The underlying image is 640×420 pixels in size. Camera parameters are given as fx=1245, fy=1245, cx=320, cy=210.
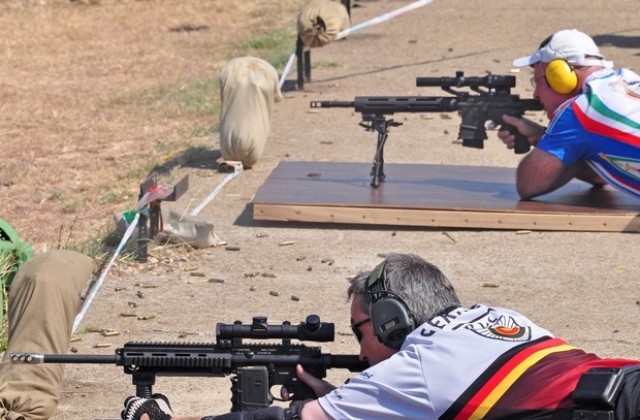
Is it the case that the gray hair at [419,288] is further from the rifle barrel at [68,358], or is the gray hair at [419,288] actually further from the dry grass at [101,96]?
the dry grass at [101,96]

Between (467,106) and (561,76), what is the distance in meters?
1.01

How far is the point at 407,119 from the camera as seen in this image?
1238 cm

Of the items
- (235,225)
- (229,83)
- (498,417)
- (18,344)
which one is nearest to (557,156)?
(235,225)

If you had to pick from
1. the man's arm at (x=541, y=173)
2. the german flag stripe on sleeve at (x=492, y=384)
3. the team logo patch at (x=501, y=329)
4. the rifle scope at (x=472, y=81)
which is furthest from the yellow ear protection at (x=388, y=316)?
the rifle scope at (x=472, y=81)

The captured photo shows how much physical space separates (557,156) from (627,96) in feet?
1.97

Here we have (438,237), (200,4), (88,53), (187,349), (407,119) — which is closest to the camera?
(187,349)

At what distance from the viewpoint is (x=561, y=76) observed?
8016 millimetres

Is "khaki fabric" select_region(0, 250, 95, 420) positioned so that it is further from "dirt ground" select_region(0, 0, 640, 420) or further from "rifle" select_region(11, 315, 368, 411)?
"rifle" select_region(11, 315, 368, 411)

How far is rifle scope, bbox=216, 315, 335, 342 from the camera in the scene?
4227mm

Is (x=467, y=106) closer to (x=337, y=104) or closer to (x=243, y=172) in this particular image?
(x=337, y=104)

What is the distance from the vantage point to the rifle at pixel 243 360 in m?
4.19

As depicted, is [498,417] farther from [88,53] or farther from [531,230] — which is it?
[88,53]

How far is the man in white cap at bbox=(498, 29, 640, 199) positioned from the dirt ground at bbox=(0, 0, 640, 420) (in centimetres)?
44

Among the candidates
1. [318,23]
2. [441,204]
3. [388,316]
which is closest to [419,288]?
[388,316]
